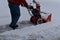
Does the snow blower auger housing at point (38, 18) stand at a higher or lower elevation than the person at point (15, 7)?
lower

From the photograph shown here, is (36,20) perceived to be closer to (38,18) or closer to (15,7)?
(38,18)

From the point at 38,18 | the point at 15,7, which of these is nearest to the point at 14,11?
the point at 15,7

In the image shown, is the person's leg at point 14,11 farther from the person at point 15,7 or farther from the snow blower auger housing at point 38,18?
the snow blower auger housing at point 38,18

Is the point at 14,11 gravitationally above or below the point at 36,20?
above

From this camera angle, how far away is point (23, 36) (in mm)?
5137

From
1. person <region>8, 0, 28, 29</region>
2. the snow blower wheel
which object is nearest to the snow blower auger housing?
the snow blower wheel

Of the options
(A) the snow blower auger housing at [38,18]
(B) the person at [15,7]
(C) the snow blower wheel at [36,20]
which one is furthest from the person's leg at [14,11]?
(C) the snow blower wheel at [36,20]

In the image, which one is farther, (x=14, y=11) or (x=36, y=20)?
(x=36, y=20)

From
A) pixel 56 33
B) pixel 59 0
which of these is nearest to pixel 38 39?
pixel 56 33

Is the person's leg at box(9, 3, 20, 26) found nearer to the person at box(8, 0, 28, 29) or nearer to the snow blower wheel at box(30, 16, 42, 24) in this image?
the person at box(8, 0, 28, 29)

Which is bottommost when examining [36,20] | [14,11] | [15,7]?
[36,20]

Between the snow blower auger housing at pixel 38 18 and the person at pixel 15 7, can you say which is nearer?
the person at pixel 15 7

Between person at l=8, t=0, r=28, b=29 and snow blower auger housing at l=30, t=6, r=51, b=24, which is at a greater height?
person at l=8, t=0, r=28, b=29

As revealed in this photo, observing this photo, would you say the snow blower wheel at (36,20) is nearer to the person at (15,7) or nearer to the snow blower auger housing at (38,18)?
the snow blower auger housing at (38,18)
